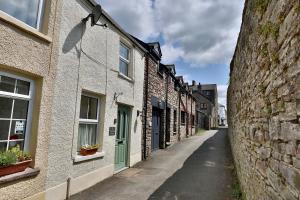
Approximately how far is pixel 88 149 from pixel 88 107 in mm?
1290

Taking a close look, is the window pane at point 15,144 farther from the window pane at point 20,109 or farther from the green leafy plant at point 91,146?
the green leafy plant at point 91,146

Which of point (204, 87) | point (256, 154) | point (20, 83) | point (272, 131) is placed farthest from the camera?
point (204, 87)

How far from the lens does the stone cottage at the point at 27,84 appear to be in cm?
445

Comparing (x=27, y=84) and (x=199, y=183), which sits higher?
(x=27, y=84)

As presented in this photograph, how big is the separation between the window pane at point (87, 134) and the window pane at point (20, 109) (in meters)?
2.03

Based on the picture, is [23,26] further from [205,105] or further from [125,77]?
[205,105]

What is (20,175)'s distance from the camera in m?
4.49

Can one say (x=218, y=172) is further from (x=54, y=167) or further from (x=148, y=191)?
(x=54, y=167)

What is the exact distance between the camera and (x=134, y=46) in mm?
10156

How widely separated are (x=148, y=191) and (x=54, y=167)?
2599mm

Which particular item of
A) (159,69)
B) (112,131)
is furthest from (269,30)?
(159,69)

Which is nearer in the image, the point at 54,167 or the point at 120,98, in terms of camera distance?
the point at 54,167

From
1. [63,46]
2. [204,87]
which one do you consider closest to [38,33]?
[63,46]

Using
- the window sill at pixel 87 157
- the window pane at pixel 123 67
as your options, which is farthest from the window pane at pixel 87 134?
the window pane at pixel 123 67
